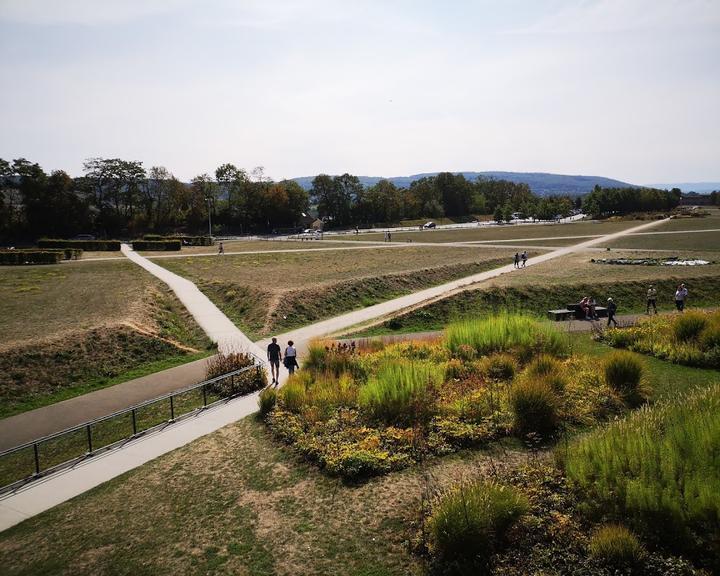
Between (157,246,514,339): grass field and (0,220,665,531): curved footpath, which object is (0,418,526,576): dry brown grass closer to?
(0,220,665,531): curved footpath

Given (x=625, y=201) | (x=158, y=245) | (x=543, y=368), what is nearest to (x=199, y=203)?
(x=158, y=245)

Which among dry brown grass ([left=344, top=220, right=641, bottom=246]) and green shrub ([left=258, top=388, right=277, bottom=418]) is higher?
dry brown grass ([left=344, top=220, right=641, bottom=246])

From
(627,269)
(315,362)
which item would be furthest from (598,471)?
(627,269)

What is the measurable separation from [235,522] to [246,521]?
0.66 ft

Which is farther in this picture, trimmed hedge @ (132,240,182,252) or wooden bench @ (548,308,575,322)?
trimmed hedge @ (132,240,182,252)

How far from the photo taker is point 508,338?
61.5 ft

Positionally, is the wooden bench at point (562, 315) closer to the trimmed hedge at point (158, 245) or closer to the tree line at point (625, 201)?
the trimmed hedge at point (158, 245)

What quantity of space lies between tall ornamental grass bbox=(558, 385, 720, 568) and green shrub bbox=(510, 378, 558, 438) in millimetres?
1862

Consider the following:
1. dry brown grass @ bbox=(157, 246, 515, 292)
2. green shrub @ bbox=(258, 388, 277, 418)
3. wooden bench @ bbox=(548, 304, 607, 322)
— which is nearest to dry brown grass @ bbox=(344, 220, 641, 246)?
dry brown grass @ bbox=(157, 246, 515, 292)

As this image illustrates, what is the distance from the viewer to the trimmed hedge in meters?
61.7

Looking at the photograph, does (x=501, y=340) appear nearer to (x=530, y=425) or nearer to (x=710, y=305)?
(x=530, y=425)

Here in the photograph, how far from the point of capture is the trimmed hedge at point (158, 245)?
6166cm

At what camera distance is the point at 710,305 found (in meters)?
28.5

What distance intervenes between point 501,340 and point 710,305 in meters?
17.5
